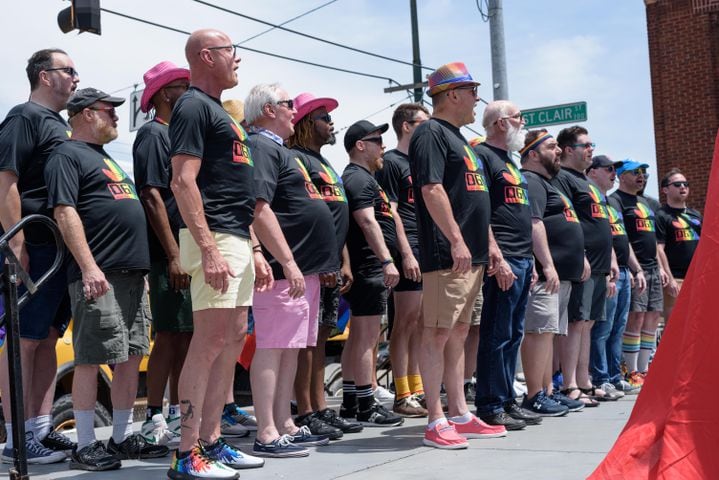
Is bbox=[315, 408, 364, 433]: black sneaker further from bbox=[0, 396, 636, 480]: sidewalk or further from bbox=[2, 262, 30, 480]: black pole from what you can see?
bbox=[2, 262, 30, 480]: black pole

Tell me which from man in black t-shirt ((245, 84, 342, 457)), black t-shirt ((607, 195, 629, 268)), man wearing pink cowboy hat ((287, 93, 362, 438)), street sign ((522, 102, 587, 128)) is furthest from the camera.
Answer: street sign ((522, 102, 587, 128))

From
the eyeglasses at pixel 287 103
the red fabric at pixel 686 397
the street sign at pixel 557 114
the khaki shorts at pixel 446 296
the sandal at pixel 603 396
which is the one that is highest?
the street sign at pixel 557 114

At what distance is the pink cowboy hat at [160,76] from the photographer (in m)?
5.87

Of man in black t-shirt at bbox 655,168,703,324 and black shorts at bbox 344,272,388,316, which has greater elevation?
man in black t-shirt at bbox 655,168,703,324

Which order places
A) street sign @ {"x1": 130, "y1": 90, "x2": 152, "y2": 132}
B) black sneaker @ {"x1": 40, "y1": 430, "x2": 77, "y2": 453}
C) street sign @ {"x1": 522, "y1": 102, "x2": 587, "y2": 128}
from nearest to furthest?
black sneaker @ {"x1": 40, "y1": 430, "x2": 77, "y2": 453} → street sign @ {"x1": 522, "y1": 102, "x2": 587, "y2": 128} → street sign @ {"x1": 130, "y1": 90, "x2": 152, "y2": 132}

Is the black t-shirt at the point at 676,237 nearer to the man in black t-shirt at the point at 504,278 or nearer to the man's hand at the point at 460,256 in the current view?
the man in black t-shirt at the point at 504,278

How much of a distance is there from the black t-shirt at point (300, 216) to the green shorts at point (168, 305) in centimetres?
62

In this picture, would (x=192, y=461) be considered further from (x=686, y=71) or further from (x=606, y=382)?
(x=686, y=71)

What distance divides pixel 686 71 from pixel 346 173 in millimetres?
15904

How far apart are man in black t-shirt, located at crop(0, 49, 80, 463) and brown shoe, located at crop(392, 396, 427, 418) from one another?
273 cm

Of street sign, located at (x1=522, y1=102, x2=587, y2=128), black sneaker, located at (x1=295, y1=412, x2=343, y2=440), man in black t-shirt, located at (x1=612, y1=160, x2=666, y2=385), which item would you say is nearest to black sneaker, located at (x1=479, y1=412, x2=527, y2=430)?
black sneaker, located at (x1=295, y1=412, x2=343, y2=440)

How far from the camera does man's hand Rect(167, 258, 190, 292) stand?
549 centimetres

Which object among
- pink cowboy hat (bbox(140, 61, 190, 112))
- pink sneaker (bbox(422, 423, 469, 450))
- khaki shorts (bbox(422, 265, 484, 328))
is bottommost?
pink sneaker (bbox(422, 423, 469, 450))

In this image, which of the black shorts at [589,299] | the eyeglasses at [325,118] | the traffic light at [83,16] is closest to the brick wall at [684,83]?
the black shorts at [589,299]
